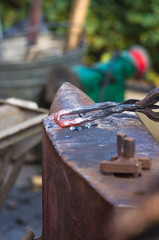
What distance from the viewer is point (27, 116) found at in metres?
2.87

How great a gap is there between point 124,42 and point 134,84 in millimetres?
1677

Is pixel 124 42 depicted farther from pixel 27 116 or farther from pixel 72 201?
pixel 72 201

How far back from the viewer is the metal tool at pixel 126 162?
1.02m

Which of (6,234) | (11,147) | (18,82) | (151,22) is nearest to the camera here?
(11,147)

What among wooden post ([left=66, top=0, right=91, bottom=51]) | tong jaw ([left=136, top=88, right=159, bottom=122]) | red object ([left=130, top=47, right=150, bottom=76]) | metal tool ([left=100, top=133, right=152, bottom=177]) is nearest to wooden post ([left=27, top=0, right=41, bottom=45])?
wooden post ([left=66, top=0, right=91, bottom=51])

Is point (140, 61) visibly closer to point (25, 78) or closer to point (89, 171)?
point (25, 78)


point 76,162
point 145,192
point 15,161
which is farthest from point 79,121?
point 15,161

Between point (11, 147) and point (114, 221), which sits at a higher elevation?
point (11, 147)

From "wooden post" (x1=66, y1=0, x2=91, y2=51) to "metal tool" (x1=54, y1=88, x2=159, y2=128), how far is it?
378 centimetres

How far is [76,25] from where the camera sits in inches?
205

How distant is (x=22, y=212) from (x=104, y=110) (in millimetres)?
2375

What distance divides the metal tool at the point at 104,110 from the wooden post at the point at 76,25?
3784mm

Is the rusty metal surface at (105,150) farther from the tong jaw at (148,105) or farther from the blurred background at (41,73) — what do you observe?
the blurred background at (41,73)

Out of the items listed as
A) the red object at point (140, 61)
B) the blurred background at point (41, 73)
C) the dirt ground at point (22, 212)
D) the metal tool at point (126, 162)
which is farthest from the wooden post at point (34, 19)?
the metal tool at point (126, 162)
